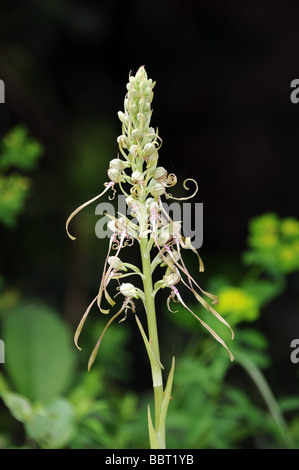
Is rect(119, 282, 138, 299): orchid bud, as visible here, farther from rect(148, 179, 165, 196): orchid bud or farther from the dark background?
the dark background

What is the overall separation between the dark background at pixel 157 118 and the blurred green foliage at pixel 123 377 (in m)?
0.17

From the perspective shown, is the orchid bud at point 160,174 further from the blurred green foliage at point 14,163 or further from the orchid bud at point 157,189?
the blurred green foliage at point 14,163

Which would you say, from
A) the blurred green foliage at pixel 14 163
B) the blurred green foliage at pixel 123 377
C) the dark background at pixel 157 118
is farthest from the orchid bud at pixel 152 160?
the dark background at pixel 157 118

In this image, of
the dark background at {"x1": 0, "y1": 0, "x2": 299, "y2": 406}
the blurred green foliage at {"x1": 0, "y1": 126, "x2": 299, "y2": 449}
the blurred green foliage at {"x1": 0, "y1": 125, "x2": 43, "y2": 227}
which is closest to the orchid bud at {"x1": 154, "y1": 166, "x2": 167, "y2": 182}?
the blurred green foliage at {"x1": 0, "y1": 126, "x2": 299, "y2": 449}

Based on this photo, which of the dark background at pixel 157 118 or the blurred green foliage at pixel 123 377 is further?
the dark background at pixel 157 118

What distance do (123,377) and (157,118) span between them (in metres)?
0.57

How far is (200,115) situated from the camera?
4.48 ft

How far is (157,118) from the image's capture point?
3.96 ft

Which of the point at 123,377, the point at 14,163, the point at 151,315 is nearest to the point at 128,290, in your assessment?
the point at 151,315

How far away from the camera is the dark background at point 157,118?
1.23 metres

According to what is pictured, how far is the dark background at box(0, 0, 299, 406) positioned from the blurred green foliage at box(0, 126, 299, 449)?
17 centimetres

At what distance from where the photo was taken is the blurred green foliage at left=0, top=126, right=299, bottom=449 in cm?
70
